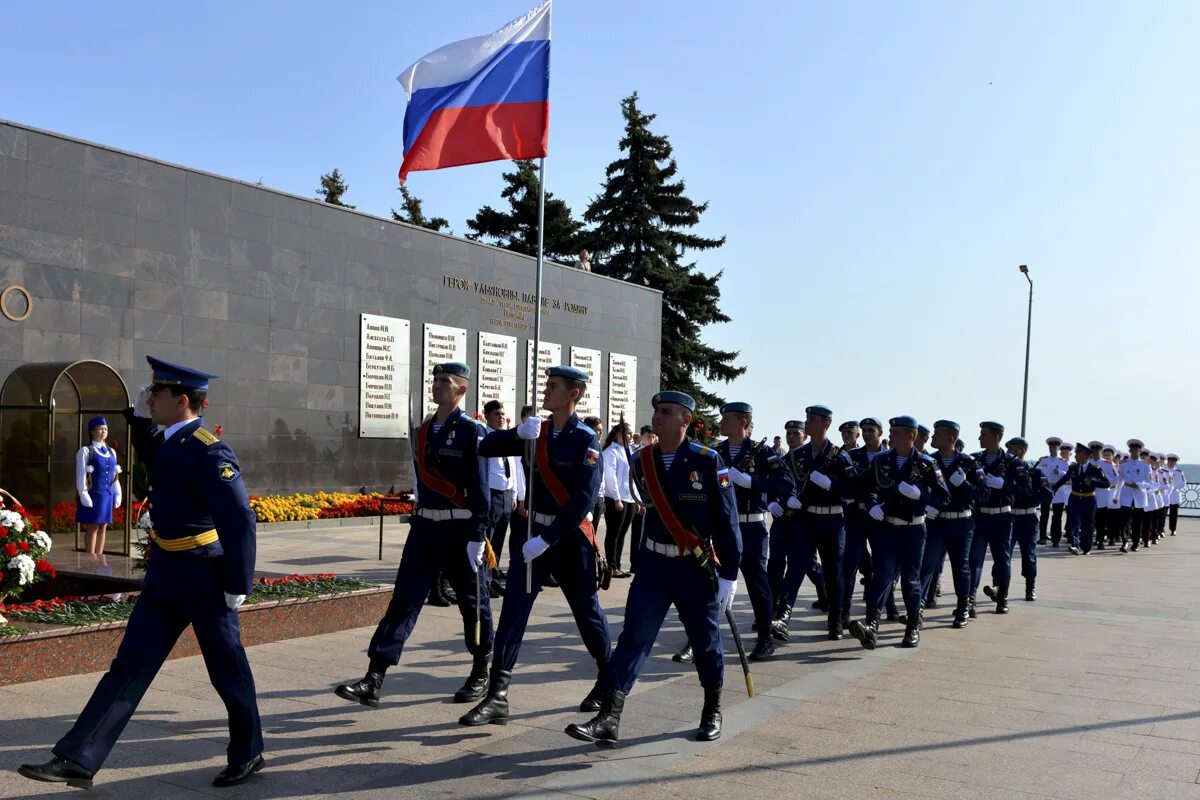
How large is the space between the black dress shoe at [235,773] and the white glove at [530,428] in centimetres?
222

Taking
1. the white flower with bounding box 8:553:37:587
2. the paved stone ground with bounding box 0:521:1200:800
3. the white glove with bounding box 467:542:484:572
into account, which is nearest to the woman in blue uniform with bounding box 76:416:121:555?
the paved stone ground with bounding box 0:521:1200:800

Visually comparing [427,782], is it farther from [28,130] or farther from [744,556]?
[28,130]

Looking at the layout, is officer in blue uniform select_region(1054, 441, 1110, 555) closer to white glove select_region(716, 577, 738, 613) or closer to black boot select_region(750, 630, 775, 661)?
black boot select_region(750, 630, 775, 661)

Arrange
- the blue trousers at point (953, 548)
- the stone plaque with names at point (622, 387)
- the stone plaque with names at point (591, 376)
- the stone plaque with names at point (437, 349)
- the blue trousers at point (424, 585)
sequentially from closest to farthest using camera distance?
the blue trousers at point (424, 585) < the blue trousers at point (953, 548) < the stone plaque with names at point (437, 349) < the stone plaque with names at point (591, 376) < the stone plaque with names at point (622, 387)

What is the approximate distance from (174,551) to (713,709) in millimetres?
2968

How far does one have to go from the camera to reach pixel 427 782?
504cm

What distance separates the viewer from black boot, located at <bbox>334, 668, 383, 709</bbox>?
6062 millimetres

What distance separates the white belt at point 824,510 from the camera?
9.33 m

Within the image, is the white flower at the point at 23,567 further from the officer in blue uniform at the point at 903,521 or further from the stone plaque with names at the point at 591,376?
the stone plaque with names at the point at 591,376

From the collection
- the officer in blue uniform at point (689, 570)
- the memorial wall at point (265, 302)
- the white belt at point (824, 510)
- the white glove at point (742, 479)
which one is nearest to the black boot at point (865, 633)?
the white belt at point (824, 510)

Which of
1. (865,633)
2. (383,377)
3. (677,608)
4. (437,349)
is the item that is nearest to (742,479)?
(865,633)

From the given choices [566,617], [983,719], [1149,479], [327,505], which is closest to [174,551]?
[983,719]

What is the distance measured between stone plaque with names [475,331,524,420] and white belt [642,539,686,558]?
51.5 ft

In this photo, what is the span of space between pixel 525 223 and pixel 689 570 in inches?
1595
